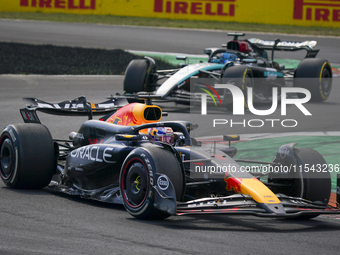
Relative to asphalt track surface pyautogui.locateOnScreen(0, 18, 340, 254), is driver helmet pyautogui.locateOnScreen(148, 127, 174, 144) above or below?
above

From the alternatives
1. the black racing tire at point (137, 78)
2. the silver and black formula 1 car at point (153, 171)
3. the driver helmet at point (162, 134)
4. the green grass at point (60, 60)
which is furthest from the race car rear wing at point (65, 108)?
the green grass at point (60, 60)

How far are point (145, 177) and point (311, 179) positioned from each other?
1848 millimetres

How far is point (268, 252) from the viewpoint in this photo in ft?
16.0

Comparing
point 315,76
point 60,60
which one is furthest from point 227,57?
point 60,60

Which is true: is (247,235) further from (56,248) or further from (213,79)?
(213,79)

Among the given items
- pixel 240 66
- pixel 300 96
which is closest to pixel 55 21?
pixel 300 96

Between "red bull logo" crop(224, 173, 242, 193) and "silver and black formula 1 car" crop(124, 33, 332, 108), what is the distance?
7777 millimetres

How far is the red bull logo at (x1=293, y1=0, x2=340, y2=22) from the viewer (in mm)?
30009

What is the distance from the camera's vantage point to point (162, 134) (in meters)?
6.89

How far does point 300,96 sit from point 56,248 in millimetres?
14096

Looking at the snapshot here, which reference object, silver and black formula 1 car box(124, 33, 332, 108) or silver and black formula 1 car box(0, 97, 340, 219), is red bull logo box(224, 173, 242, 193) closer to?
silver and black formula 1 car box(0, 97, 340, 219)

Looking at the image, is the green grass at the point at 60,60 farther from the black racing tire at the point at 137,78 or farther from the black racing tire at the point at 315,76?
the black racing tire at the point at 315,76

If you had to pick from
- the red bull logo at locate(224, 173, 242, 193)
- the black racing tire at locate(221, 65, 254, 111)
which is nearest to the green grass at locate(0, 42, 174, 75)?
the black racing tire at locate(221, 65, 254, 111)

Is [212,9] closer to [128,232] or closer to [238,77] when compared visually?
[238,77]
